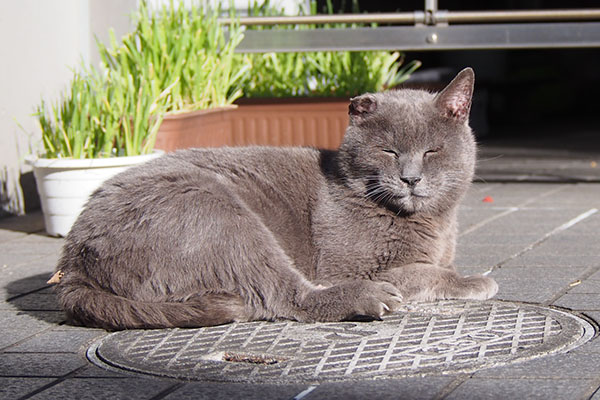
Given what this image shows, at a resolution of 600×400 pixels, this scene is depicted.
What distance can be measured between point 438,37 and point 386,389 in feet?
12.7

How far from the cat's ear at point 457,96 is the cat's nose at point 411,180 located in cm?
30

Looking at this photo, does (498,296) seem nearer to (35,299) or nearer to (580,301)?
(580,301)

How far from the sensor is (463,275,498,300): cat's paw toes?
3.39 m

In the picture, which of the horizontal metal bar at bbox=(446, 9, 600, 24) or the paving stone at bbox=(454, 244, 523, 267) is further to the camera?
the horizontal metal bar at bbox=(446, 9, 600, 24)

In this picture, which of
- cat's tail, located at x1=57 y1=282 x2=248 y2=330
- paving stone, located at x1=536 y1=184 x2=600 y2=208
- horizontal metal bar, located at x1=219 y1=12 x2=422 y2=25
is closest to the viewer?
cat's tail, located at x1=57 y1=282 x2=248 y2=330

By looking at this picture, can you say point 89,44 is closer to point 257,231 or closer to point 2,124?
point 2,124

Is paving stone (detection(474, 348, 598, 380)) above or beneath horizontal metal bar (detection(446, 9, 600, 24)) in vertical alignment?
beneath

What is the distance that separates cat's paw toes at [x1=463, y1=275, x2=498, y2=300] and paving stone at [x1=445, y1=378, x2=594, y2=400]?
0.95 m

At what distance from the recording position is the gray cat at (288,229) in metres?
3.10

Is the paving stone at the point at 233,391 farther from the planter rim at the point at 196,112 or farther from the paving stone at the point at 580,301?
the planter rim at the point at 196,112

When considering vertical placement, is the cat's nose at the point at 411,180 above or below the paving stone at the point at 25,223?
above

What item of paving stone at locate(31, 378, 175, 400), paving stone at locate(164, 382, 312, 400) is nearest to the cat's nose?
paving stone at locate(164, 382, 312, 400)

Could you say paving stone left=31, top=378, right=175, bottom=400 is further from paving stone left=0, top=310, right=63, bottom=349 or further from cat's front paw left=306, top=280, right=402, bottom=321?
cat's front paw left=306, top=280, right=402, bottom=321

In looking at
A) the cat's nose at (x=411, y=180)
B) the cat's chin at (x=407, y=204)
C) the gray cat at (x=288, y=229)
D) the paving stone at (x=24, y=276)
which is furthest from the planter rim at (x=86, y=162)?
the cat's nose at (x=411, y=180)
